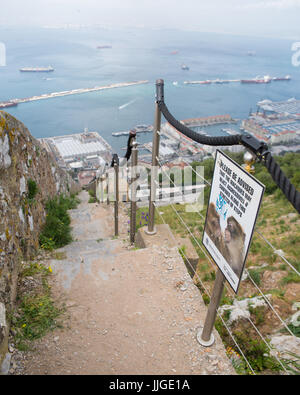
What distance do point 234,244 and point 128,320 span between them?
3.92 ft

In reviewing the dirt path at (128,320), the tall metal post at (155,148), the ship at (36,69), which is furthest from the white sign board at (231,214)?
the ship at (36,69)

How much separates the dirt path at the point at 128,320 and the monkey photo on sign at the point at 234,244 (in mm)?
837

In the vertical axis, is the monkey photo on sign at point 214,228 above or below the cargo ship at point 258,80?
above

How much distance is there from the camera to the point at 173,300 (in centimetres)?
225

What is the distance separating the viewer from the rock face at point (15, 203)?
199 cm

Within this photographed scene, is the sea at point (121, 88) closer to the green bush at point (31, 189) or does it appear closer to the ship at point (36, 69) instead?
the ship at point (36, 69)

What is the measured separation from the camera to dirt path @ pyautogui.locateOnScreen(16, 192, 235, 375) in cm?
173

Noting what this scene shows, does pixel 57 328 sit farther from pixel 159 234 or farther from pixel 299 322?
pixel 299 322

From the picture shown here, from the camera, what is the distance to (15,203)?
8.91 feet

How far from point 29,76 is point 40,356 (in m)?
64.4

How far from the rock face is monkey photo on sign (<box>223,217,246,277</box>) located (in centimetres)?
134

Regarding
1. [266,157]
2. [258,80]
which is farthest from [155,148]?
[258,80]

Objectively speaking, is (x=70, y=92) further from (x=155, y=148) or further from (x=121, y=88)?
(x=155, y=148)
